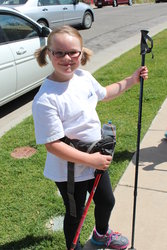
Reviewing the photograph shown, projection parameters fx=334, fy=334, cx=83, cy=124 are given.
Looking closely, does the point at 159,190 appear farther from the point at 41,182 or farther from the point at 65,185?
the point at 65,185

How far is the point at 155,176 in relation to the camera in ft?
11.2

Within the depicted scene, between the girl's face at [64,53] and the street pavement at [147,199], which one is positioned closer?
the girl's face at [64,53]

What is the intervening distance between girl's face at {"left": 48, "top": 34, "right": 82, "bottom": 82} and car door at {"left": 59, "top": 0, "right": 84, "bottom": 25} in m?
10.9

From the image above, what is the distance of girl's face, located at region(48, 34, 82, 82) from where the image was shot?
6.18 feet

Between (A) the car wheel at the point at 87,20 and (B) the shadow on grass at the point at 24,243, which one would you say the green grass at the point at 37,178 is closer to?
(B) the shadow on grass at the point at 24,243

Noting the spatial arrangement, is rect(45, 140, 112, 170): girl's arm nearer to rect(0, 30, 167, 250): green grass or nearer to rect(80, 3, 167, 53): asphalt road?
rect(0, 30, 167, 250): green grass

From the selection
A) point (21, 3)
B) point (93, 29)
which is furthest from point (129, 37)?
point (21, 3)

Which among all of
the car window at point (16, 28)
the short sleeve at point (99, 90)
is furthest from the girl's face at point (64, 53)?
the car window at point (16, 28)

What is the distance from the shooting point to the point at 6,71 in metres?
5.04

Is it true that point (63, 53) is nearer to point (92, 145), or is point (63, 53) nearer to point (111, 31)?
point (92, 145)

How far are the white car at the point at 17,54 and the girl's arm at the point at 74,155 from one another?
337 cm

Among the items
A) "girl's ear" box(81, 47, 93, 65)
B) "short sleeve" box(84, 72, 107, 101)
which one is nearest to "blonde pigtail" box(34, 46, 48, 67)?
"girl's ear" box(81, 47, 93, 65)

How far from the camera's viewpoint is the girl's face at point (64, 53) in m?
1.88

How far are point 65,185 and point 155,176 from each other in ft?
5.15
